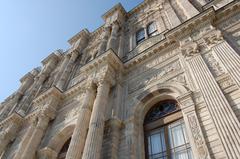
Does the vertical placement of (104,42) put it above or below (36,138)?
above

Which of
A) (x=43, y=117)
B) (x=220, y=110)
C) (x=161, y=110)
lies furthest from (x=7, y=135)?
(x=220, y=110)

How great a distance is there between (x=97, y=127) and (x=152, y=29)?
8766 mm

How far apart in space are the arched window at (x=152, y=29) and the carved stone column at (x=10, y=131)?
11.0 meters

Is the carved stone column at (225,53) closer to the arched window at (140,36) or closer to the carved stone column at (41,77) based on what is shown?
the arched window at (140,36)

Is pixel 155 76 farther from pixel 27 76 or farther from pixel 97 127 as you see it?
pixel 27 76

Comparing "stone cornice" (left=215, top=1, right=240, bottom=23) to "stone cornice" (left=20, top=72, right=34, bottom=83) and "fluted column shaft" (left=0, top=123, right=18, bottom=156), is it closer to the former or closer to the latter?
"fluted column shaft" (left=0, top=123, right=18, bottom=156)

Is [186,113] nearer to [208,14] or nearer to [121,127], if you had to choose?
[121,127]

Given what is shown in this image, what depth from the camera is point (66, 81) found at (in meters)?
16.6

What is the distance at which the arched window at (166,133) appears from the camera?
24.5 ft

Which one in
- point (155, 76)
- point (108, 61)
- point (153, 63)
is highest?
point (108, 61)

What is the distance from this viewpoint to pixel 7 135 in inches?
586

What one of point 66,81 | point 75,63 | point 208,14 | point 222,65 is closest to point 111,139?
point 222,65

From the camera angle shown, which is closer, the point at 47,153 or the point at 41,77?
the point at 47,153

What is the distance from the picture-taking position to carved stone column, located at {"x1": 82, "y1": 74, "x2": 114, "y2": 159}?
756 cm
